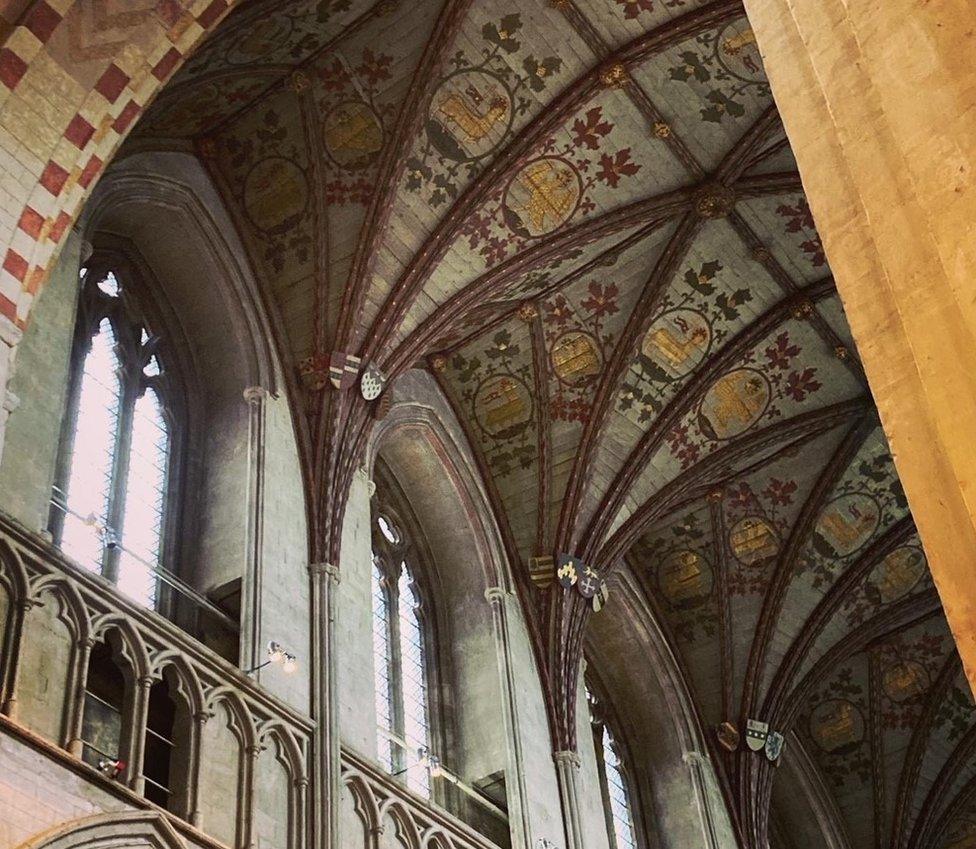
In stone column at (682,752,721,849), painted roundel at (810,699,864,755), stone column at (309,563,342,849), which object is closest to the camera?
stone column at (309,563,342,849)

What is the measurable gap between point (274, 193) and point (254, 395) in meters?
2.01

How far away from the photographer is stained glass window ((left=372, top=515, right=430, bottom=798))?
13219mm

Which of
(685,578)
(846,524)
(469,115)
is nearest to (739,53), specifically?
(469,115)

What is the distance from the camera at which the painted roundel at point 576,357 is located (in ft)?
52.1

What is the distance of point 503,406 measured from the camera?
16.2 m

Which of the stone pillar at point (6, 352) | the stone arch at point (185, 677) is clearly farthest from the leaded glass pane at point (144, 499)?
the stone pillar at point (6, 352)

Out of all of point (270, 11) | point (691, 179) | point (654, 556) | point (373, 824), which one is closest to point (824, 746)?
point (654, 556)

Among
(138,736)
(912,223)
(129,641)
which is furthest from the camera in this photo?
(129,641)

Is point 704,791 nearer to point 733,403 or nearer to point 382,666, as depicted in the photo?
point 733,403

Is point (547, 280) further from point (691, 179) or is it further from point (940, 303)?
point (940, 303)

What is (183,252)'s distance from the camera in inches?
529

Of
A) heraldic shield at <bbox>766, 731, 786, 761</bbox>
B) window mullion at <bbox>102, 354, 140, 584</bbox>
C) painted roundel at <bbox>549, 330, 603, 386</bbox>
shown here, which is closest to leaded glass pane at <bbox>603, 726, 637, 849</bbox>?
heraldic shield at <bbox>766, 731, 786, 761</bbox>

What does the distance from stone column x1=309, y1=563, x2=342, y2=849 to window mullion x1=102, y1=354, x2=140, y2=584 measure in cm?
163

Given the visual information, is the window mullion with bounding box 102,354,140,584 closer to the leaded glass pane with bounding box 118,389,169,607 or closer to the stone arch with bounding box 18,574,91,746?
the leaded glass pane with bounding box 118,389,169,607
